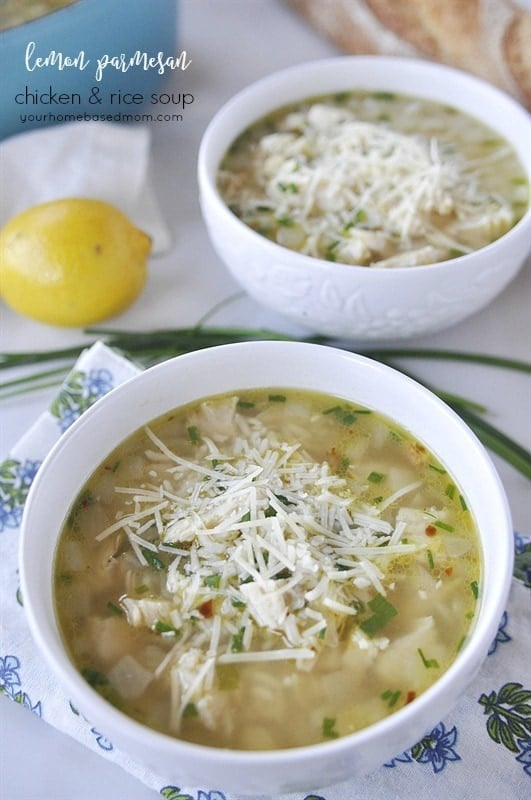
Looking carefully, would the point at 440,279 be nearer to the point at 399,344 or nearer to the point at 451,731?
the point at 399,344

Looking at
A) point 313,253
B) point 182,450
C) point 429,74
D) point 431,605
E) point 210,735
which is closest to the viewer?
point 210,735

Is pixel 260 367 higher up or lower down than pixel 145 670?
higher up

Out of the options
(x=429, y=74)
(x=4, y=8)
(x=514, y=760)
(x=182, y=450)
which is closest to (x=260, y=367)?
(x=182, y=450)

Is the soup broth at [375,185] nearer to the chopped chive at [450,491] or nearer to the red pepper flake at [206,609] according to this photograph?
the chopped chive at [450,491]

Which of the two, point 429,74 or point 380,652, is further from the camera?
point 429,74

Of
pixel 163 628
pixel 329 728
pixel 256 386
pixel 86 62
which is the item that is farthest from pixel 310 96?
pixel 329 728

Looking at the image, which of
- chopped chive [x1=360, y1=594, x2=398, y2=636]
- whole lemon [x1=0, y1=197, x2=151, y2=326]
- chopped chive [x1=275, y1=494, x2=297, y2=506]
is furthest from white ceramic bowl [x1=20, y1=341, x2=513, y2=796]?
whole lemon [x1=0, y1=197, x2=151, y2=326]

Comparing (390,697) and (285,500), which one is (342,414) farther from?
(390,697)
